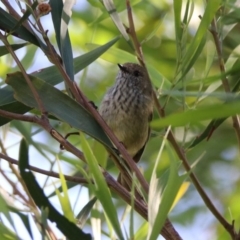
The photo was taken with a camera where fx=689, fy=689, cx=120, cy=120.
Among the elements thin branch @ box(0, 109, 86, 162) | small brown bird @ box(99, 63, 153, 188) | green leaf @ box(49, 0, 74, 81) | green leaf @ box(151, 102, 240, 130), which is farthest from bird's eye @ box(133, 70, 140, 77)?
green leaf @ box(151, 102, 240, 130)

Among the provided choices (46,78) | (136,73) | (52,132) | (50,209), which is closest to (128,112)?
(136,73)

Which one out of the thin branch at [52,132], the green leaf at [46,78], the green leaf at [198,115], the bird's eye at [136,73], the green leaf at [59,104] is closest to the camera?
the green leaf at [198,115]

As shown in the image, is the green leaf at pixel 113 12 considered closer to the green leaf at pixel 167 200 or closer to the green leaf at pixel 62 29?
the green leaf at pixel 62 29

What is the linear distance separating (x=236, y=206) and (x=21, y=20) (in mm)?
1264

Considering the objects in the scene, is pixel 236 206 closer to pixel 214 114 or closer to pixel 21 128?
pixel 21 128

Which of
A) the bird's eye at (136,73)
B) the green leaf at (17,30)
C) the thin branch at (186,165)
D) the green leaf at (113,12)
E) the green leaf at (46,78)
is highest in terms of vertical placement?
the green leaf at (17,30)

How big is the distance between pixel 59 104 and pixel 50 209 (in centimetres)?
34

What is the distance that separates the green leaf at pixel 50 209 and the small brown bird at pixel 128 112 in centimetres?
164

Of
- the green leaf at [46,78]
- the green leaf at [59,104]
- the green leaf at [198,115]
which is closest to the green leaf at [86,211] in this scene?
the green leaf at [59,104]

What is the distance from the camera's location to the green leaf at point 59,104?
1.51 metres

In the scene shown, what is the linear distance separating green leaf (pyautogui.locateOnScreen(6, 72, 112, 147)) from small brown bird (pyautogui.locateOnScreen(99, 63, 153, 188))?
1.40 metres

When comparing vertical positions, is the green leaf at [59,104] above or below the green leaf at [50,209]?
above

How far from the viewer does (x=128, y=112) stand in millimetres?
3035

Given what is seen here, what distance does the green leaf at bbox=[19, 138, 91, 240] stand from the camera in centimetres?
124
